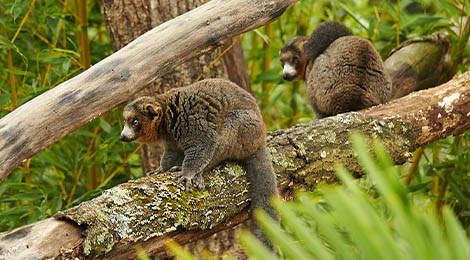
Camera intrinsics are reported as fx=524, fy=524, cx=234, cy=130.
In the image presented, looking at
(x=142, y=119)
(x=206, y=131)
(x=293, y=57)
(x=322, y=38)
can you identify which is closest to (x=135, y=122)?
(x=142, y=119)

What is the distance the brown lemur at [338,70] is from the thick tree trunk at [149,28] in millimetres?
897

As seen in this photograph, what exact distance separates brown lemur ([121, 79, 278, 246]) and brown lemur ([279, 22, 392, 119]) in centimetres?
129

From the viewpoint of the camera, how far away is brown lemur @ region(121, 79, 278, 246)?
3320mm

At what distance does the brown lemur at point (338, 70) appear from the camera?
4656 millimetres

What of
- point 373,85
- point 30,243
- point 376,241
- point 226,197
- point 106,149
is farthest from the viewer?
point 373,85

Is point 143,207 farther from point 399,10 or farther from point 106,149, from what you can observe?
point 399,10

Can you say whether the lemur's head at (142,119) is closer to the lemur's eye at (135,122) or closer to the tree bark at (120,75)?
the lemur's eye at (135,122)

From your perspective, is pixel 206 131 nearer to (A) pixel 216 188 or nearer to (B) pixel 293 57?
(A) pixel 216 188

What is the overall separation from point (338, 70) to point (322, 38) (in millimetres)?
532

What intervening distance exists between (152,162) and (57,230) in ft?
6.83

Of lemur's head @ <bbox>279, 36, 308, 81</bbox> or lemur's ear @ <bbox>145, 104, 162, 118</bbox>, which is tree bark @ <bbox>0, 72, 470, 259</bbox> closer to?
lemur's ear @ <bbox>145, 104, 162, 118</bbox>

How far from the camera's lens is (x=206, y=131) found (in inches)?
137

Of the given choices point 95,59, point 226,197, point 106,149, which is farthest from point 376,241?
point 95,59

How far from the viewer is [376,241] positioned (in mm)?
639
